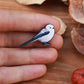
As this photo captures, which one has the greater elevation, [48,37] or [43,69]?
[48,37]

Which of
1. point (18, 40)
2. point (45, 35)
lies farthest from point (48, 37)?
point (18, 40)

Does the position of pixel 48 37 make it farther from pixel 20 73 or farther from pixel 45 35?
pixel 20 73

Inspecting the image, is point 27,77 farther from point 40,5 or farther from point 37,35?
point 40,5

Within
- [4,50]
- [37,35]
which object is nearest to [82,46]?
[37,35]

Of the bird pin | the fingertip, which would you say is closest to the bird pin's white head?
the bird pin

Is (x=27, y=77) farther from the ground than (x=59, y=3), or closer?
closer

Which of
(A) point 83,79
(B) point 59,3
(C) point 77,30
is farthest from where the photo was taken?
(B) point 59,3
